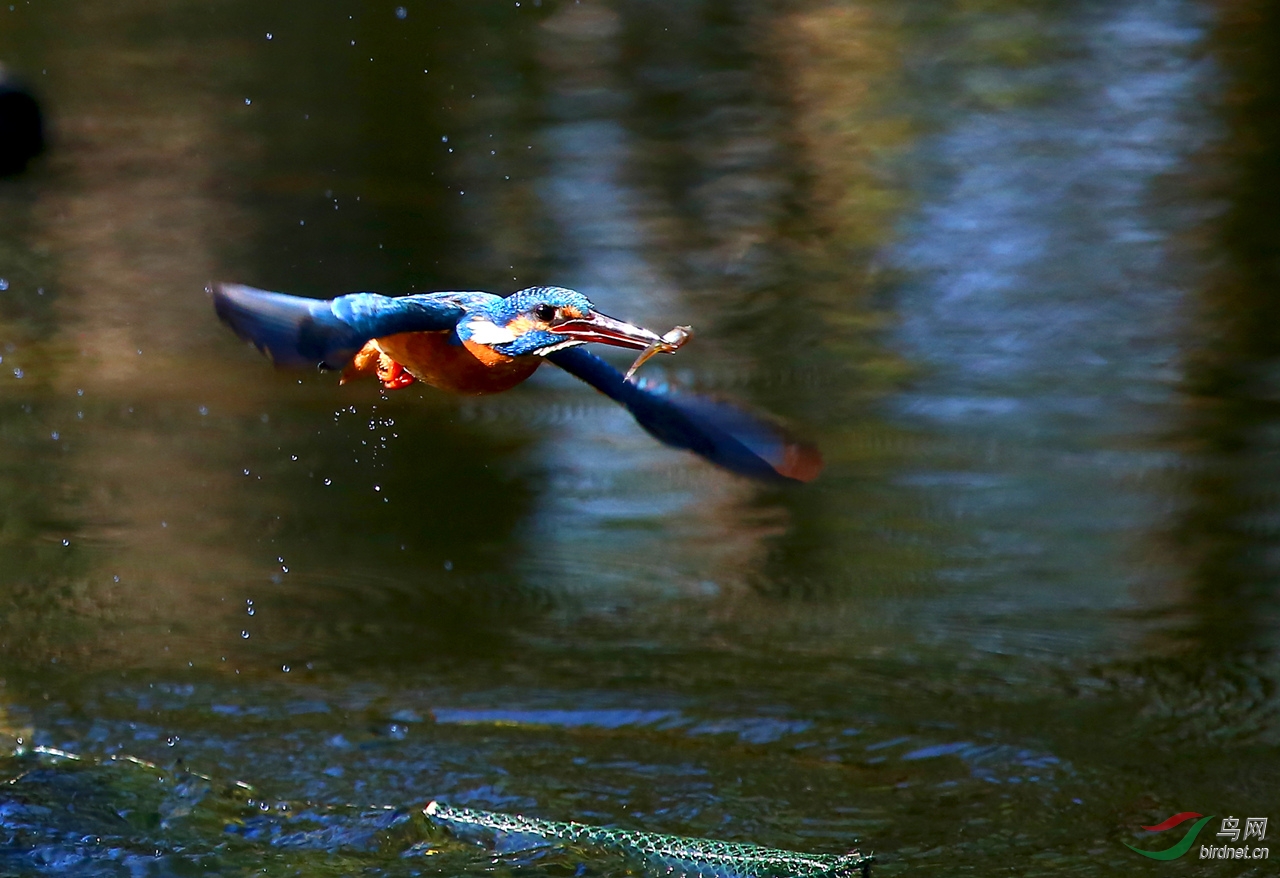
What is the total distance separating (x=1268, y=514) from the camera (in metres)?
3.83

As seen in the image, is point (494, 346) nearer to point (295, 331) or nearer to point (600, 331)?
point (600, 331)

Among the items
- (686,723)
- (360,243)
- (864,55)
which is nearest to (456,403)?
(360,243)

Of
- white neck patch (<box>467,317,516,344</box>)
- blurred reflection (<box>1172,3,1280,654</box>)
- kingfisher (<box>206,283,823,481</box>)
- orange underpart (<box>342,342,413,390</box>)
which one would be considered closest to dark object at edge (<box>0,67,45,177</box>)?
kingfisher (<box>206,283,823,481</box>)

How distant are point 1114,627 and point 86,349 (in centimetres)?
301

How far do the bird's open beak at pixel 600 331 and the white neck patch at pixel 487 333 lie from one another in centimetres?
5

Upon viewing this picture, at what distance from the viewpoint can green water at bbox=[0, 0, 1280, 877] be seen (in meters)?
2.86

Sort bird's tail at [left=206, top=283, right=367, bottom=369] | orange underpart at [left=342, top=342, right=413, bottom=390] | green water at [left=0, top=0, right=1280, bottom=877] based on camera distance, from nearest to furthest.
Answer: bird's tail at [left=206, top=283, right=367, bottom=369], orange underpart at [left=342, top=342, right=413, bottom=390], green water at [left=0, top=0, right=1280, bottom=877]

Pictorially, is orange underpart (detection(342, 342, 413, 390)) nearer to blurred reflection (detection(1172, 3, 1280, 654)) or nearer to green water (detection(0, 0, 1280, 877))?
green water (detection(0, 0, 1280, 877))

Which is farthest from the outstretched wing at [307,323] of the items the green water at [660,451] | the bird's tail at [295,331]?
the green water at [660,451]

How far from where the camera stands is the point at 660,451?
4.32m

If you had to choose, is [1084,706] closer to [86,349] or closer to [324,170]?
[86,349]

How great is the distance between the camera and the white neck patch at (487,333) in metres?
1.79

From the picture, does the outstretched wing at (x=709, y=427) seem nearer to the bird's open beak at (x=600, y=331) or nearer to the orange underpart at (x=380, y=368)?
the bird's open beak at (x=600, y=331)

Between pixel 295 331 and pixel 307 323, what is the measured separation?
0.05ft
